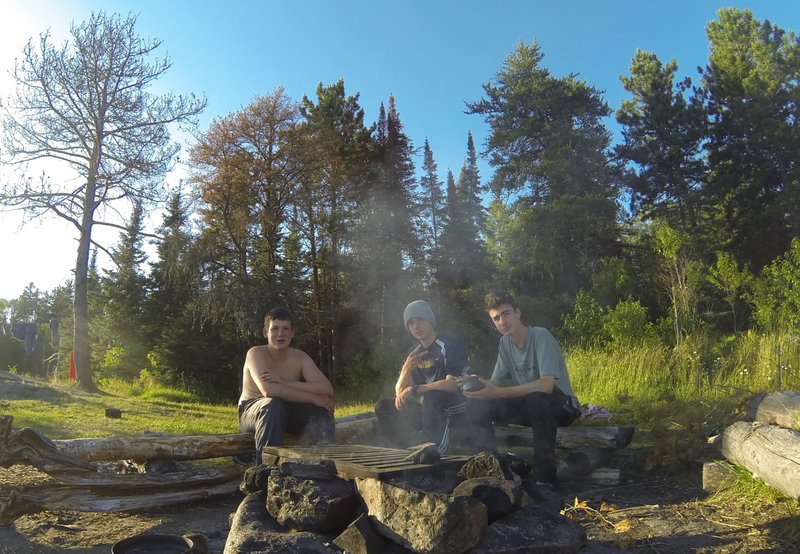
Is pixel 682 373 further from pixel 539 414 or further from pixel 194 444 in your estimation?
pixel 194 444

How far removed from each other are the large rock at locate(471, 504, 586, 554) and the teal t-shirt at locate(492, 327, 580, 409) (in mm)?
1517

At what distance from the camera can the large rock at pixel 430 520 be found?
1.95m

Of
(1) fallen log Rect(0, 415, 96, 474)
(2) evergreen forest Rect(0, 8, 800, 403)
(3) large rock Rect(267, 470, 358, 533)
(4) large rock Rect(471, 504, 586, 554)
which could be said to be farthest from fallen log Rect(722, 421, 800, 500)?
(2) evergreen forest Rect(0, 8, 800, 403)

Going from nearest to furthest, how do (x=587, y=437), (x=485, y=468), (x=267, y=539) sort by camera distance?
(x=267, y=539), (x=485, y=468), (x=587, y=437)

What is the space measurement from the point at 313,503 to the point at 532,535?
829 mm

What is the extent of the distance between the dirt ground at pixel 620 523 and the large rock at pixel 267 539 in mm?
509

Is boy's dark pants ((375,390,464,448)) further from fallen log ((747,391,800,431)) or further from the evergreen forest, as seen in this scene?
the evergreen forest

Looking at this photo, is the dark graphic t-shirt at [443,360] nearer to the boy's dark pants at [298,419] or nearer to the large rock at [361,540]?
the boy's dark pants at [298,419]

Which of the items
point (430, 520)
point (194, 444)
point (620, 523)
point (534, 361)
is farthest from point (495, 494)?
point (194, 444)

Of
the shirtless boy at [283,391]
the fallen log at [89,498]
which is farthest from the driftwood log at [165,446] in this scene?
the fallen log at [89,498]

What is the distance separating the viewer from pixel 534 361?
3895 mm

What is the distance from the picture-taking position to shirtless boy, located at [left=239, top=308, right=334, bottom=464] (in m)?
3.69

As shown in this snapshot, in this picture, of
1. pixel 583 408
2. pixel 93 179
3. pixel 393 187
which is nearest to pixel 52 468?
pixel 583 408

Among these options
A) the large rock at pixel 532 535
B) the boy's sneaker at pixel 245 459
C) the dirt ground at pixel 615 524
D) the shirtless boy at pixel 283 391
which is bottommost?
the dirt ground at pixel 615 524
